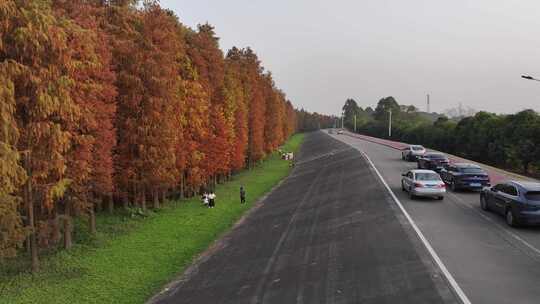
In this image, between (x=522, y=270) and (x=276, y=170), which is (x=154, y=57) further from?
(x=276, y=170)

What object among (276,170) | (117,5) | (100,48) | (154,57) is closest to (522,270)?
(100,48)

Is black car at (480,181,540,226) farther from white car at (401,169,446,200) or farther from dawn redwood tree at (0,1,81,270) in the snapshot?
dawn redwood tree at (0,1,81,270)

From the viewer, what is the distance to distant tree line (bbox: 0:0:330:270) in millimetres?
12906

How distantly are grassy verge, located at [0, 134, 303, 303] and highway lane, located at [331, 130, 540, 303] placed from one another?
31.5 feet

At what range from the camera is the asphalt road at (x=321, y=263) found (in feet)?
38.5

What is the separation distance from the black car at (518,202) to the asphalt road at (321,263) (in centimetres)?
420

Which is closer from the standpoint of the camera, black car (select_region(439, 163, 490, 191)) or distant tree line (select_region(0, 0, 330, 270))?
distant tree line (select_region(0, 0, 330, 270))

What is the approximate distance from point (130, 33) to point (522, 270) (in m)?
21.7

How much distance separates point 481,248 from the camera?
48.4 feet

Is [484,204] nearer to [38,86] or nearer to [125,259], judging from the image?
[125,259]

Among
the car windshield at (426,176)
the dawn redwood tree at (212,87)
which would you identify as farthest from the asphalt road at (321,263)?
the dawn redwood tree at (212,87)

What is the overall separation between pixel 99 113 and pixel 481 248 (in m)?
16.8

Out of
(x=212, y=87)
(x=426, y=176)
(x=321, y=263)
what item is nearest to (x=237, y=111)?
(x=212, y=87)

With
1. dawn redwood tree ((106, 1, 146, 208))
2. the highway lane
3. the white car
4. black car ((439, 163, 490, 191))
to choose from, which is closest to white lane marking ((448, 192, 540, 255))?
the highway lane
